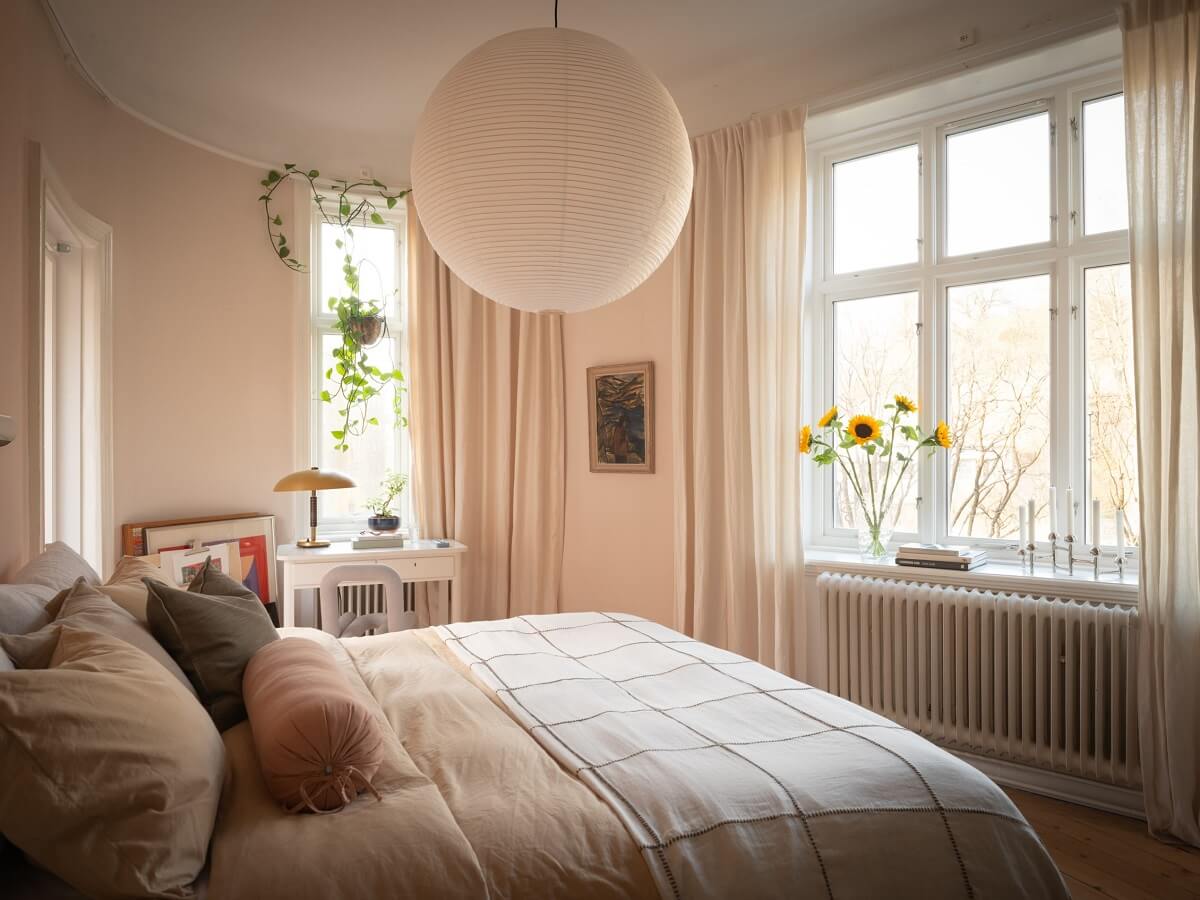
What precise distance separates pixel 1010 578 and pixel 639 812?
206 cm

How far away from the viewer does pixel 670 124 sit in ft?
5.74

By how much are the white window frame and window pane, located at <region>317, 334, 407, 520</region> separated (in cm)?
2

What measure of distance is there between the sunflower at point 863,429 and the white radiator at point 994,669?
1.82 feet

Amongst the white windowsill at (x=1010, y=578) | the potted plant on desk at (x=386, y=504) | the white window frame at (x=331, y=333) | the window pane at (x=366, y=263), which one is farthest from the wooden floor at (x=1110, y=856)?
the window pane at (x=366, y=263)

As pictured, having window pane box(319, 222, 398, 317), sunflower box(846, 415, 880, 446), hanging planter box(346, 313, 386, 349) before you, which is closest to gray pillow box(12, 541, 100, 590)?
hanging planter box(346, 313, 386, 349)

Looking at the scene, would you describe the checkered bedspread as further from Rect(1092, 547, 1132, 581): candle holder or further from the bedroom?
Rect(1092, 547, 1132, 581): candle holder

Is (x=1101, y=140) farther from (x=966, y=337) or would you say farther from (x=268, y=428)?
(x=268, y=428)

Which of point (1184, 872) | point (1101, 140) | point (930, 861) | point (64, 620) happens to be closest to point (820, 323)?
point (1101, 140)

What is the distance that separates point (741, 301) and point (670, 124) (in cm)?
172

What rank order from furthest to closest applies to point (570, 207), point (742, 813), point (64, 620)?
point (570, 207), point (64, 620), point (742, 813)

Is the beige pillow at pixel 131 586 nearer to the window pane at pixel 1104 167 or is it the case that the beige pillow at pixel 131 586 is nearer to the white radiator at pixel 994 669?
the white radiator at pixel 994 669

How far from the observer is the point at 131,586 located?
1.85m

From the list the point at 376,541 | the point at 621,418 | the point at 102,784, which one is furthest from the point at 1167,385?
the point at 376,541

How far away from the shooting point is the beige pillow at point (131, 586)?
5.65 feet
